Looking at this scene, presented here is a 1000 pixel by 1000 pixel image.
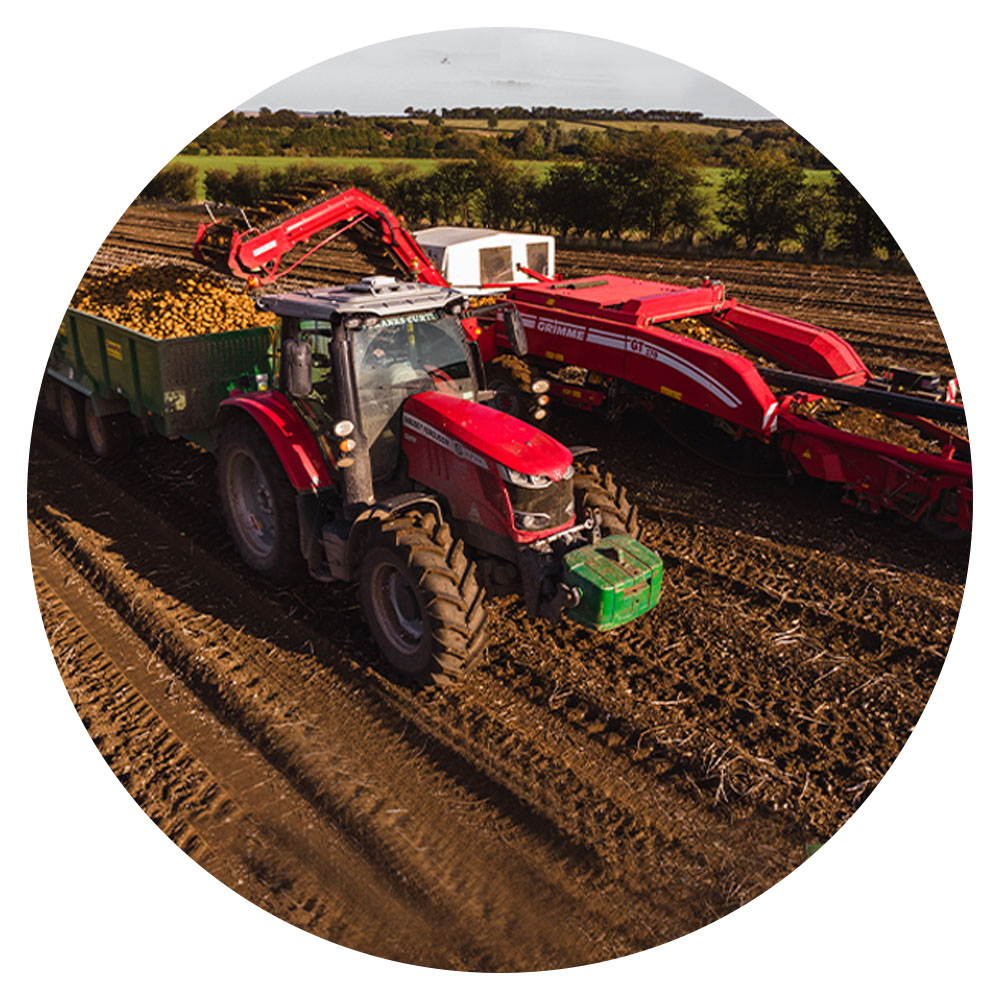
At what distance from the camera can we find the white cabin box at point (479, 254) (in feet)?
53.0

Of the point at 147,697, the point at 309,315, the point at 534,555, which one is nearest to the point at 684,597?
the point at 534,555

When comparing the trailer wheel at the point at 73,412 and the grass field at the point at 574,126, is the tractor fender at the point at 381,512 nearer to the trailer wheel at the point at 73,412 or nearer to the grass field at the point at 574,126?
the trailer wheel at the point at 73,412

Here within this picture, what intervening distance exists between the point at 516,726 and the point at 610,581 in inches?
45.8

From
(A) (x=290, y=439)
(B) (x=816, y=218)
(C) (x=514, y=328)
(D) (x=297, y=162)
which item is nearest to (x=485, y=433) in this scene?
(C) (x=514, y=328)

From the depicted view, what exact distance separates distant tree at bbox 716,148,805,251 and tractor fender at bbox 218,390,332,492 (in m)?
21.9

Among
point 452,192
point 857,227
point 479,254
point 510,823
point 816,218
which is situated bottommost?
point 510,823

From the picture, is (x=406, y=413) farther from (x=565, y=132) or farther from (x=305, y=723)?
(x=565, y=132)

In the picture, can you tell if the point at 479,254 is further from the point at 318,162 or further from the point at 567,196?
the point at 318,162

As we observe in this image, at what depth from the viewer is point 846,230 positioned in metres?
22.8

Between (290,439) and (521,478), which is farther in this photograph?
(290,439)

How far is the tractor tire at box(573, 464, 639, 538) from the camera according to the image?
603 cm

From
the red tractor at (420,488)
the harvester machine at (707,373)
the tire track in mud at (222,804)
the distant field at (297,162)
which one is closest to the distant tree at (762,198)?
the distant field at (297,162)

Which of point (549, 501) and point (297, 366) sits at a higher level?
point (297, 366)

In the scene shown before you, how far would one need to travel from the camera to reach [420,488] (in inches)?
246
